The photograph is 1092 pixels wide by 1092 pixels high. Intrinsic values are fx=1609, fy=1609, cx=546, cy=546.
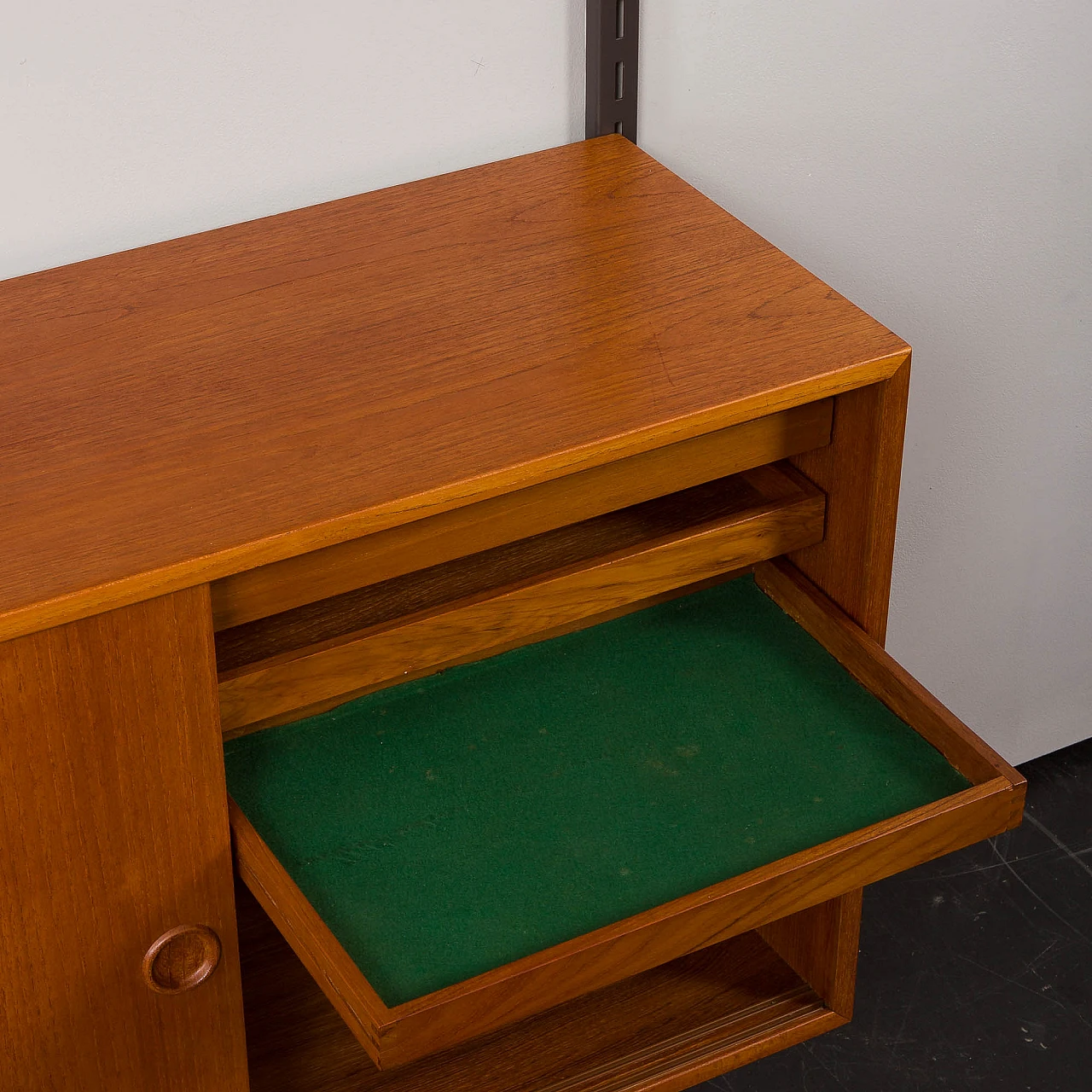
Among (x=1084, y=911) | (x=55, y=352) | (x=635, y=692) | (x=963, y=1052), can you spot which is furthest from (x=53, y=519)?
(x=1084, y=911)

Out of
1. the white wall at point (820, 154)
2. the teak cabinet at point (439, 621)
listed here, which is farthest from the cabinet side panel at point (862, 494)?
the white wall at point (820, 154)

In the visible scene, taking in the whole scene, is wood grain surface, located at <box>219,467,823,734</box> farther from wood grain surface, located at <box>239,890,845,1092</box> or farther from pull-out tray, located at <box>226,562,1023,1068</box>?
wood grain surface, located at <box>239,890,845,1092</box>

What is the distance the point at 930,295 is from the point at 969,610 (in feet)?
1.50

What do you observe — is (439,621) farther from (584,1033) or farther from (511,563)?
(584,1033)

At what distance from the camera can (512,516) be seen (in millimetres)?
1056

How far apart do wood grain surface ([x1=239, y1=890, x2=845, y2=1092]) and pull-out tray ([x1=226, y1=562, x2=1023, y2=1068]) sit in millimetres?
355

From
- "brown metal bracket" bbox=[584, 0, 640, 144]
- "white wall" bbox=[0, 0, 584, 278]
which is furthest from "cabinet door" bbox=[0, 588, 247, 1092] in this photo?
"brown metal bracket" bbox=[584, 0, 640, 144]

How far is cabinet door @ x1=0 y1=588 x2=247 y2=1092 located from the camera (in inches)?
36.5

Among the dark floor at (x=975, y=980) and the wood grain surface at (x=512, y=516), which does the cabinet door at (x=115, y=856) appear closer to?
the wood grain surface at (x=512, y=516)

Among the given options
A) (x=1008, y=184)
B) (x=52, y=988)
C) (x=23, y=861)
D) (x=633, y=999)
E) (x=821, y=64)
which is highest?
(x=821, y=64)

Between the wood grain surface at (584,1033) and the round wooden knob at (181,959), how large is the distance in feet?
1.05

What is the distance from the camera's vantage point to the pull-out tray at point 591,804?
0.96m

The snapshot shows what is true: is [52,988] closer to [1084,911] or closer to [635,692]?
A: [635,692]

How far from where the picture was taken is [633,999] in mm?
1422
